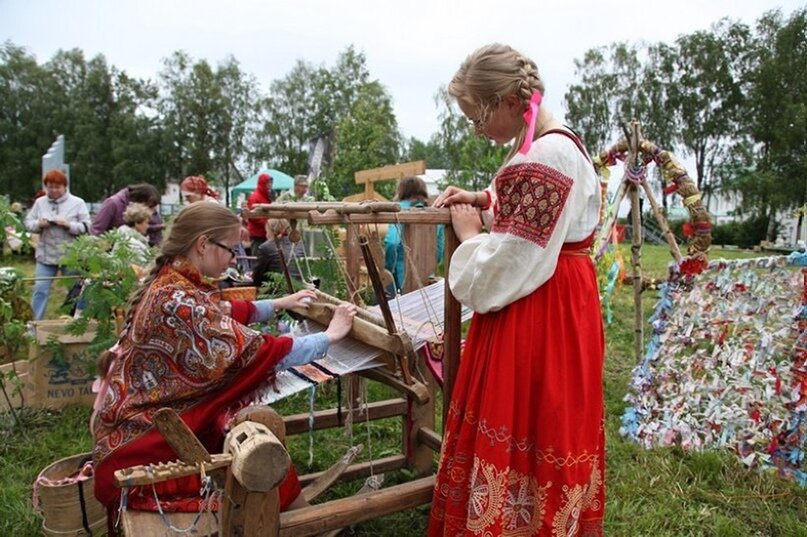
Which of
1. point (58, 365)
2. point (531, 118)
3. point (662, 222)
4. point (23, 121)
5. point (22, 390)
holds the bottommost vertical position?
point (22, 390)

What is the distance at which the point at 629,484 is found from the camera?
10.1ft

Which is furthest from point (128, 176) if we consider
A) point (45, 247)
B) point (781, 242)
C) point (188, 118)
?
point (781, 242)

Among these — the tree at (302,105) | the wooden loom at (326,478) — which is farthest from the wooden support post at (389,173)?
the tree at (302,105)

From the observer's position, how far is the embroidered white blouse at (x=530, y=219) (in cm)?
154

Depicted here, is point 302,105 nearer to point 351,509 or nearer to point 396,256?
point 396,256

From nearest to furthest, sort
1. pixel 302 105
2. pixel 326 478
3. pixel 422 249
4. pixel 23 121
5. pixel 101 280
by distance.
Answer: pixel 326 478, pixel 101 280, pixel 422 249, pixel 23 121, pixel 302 105

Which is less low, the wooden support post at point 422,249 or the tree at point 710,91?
the tree at point 710,91

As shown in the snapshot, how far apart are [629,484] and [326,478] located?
63.4 inches

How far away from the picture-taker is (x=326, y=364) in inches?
86.7

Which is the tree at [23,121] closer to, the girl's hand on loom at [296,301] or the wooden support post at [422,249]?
the wooden support post at [422,249]

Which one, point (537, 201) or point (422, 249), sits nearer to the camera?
point (537, 201)

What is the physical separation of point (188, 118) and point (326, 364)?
32.5 metres

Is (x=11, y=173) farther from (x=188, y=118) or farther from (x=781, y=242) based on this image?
(x=781, y=242)

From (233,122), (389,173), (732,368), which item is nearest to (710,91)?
(233,122)
